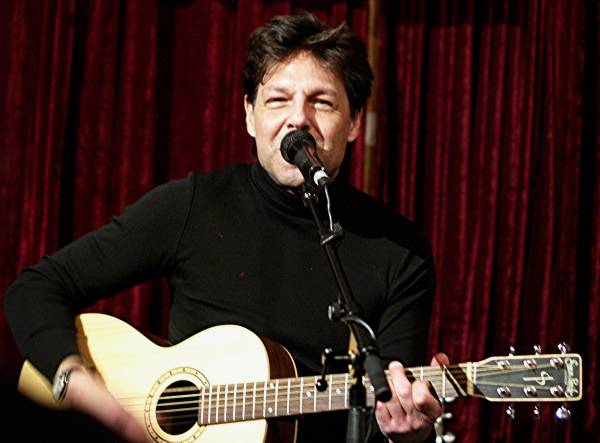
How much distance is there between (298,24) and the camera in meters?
2.85

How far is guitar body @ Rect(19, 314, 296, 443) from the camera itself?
2.41 m

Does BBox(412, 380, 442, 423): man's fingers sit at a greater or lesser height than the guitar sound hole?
greater

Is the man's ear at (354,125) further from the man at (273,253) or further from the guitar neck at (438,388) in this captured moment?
the guitar neck at (438,388)

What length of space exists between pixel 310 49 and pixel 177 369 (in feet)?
3.59

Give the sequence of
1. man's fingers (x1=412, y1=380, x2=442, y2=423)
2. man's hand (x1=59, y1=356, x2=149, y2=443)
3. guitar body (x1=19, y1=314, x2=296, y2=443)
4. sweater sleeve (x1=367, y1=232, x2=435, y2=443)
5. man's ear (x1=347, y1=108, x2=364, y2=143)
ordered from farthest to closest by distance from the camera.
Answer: man's ear (x1=347, y1=108, x2=364, y2=143)
sweater sleeve (x1=367, y1=232, x2=435, y2=443)
guitar body (x1=19, y1=314, x2=296, y2=443)
man's hand (x1=59, y1=356, x2=149, y2=443)
man's fingers (x1=412, y1=380, x2=442, y2=423)

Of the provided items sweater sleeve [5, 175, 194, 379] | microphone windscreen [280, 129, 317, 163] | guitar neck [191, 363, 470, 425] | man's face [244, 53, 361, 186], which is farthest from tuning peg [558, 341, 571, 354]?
sweater sleeve [5, 175, 194, 379]

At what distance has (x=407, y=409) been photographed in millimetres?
2227

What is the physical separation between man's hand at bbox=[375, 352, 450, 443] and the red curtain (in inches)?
45.6

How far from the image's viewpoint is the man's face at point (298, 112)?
106 inches

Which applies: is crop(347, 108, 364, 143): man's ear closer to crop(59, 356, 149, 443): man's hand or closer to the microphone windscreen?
the microphone windscreen

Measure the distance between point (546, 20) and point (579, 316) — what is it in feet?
3.77

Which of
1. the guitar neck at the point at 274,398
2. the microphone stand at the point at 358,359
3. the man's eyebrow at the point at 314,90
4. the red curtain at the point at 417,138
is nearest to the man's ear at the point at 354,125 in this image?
the man's eyebrow at the point at 314,90

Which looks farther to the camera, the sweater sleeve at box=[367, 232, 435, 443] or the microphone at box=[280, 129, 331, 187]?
the sweater sleeve at box=[367, 232, 435, 443]

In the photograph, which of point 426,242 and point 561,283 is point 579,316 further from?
point 426,242
